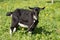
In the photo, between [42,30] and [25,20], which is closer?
[25,20]

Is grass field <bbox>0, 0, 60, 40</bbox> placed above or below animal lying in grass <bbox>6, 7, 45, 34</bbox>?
below

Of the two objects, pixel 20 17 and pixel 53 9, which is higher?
pixel 20 17

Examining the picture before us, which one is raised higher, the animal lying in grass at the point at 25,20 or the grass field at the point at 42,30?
the animal lying in grass at the point at 25,20

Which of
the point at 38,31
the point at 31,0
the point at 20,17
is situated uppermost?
the point at 20,17

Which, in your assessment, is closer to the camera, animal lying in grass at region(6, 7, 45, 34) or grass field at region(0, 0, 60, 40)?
animal lying in grass at region(6, 7, 45, 34)

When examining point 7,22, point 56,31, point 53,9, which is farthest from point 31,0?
point 56,31

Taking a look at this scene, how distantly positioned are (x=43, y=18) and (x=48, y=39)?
3.94m

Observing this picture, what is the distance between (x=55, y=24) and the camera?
470 inches

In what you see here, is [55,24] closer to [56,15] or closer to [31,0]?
[56,15]

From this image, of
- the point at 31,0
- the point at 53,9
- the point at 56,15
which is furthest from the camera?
the point at 31,0

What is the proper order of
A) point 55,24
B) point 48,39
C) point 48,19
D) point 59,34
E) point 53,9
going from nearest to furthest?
1. point 48,39
2. point 59,34
3. point 55,24
4. point 48,19
5. point 53,9

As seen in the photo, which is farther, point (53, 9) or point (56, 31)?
point (53, 9)

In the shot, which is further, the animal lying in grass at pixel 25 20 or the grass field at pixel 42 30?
the grass field at pixel 42 30

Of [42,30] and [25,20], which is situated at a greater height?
[25,20]
